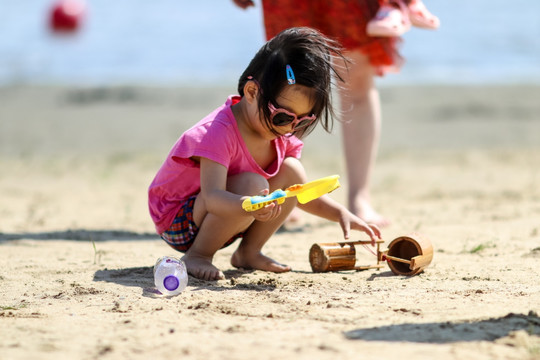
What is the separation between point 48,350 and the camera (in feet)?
6.13

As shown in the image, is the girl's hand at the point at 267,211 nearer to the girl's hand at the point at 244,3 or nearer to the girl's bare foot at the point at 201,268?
the girl's bare foot at the point at 201,268

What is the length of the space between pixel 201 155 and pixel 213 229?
0.32 metres

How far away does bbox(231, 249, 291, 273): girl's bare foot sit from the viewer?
2939mm

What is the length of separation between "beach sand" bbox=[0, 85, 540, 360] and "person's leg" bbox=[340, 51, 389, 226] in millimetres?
336

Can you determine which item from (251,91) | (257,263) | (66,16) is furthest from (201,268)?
(66,16)

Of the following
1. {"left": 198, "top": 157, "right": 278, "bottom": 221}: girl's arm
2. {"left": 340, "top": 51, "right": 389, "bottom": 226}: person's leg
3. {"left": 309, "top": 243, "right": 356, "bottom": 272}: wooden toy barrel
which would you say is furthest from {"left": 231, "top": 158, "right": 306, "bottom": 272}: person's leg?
{"left": 340, "top": 51, "right": 389, "bottom": 226}: person's leg

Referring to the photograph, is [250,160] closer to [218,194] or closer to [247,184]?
[247,184]

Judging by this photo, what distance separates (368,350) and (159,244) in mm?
1988

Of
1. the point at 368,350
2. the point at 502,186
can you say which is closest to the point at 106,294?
the point at 368,350

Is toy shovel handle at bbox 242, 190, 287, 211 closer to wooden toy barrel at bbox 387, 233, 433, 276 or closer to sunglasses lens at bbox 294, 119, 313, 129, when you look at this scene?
sunglasses lens at bbox 294, 119, 313, 129

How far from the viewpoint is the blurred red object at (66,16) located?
1595cm

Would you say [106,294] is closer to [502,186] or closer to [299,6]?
[299,6]

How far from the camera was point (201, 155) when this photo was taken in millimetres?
2619

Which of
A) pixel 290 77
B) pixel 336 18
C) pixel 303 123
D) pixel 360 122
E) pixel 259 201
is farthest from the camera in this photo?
pixel 360 122
